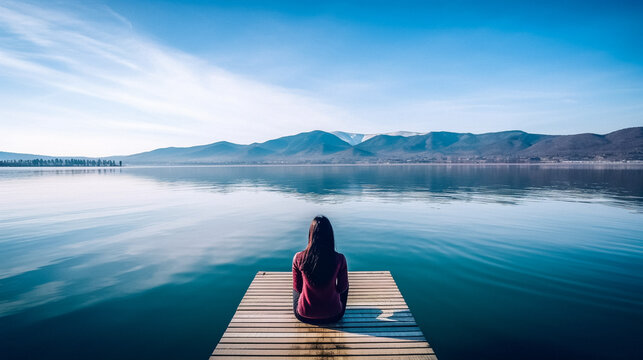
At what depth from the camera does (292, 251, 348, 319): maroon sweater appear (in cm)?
606

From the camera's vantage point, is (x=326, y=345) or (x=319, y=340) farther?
(x=319, y=340)

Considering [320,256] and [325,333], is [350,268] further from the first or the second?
→ [320,256]

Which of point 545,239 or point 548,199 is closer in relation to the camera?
point 545,239

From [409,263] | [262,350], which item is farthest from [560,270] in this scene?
[262,350]

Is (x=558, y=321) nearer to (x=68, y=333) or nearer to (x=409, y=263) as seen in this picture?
(x=409, y=263)

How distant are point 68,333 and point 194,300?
323 cm

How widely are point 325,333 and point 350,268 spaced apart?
22.5 ft

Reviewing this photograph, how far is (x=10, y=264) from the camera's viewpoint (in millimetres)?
12977

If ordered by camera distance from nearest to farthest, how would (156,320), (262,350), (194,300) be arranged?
(262,350) < (156,320) < (194,300)

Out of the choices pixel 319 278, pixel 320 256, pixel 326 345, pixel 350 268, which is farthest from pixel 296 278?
pixel 350 268

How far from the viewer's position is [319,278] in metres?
5.84

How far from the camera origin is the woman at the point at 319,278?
580 centimetres

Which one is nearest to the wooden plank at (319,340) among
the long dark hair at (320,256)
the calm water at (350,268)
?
the long dark hair at (320,256)

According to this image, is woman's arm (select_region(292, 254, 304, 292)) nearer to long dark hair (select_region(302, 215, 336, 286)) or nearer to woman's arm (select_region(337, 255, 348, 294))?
long dark hair (select_region(302, 215, 336, 286))
